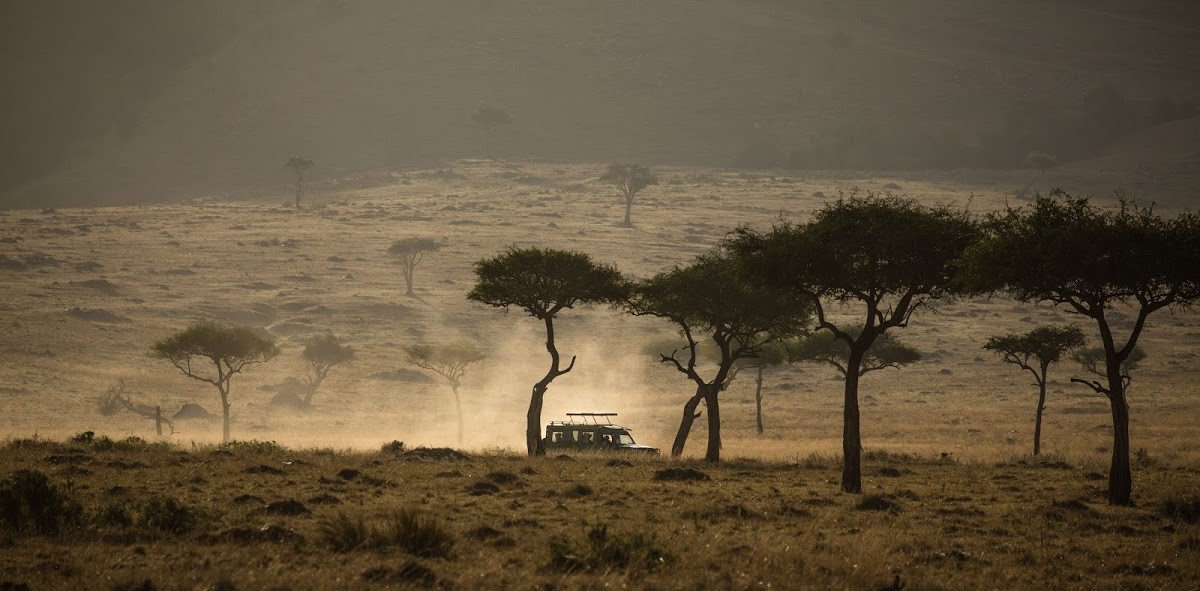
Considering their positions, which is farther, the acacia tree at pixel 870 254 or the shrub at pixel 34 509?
the acacia tree at pixel 870 254

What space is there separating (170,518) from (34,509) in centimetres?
186

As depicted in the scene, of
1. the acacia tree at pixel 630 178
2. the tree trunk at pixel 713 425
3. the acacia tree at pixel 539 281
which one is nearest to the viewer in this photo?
the tree trunk at pixel 713 425

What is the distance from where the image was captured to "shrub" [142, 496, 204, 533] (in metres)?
15.7

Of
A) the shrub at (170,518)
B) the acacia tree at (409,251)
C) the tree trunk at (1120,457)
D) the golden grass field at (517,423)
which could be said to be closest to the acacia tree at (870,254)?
the golden grass field at (517,423)

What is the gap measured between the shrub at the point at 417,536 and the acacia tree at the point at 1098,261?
14732 millimetres

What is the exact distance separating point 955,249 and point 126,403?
55.4 meters

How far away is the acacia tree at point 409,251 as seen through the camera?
109875 millimetres

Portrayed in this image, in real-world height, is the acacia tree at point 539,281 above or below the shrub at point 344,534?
above

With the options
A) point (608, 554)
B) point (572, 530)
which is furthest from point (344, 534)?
point (572, 530)

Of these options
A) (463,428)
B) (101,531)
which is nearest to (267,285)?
(463,428)

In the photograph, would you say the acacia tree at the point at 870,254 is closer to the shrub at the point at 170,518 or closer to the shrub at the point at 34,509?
the shrub at the point at 170,518

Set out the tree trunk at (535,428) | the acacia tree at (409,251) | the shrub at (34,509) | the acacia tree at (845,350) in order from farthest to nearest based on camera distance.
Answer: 1. the acacia tree at (409,251)
2. the acacia tree at (845,350)
3. the tree trunk at (535,428)
4. the shrub at (34,509)

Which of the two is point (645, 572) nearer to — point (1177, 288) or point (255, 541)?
point (255, 541)

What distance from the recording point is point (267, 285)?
110 metres
